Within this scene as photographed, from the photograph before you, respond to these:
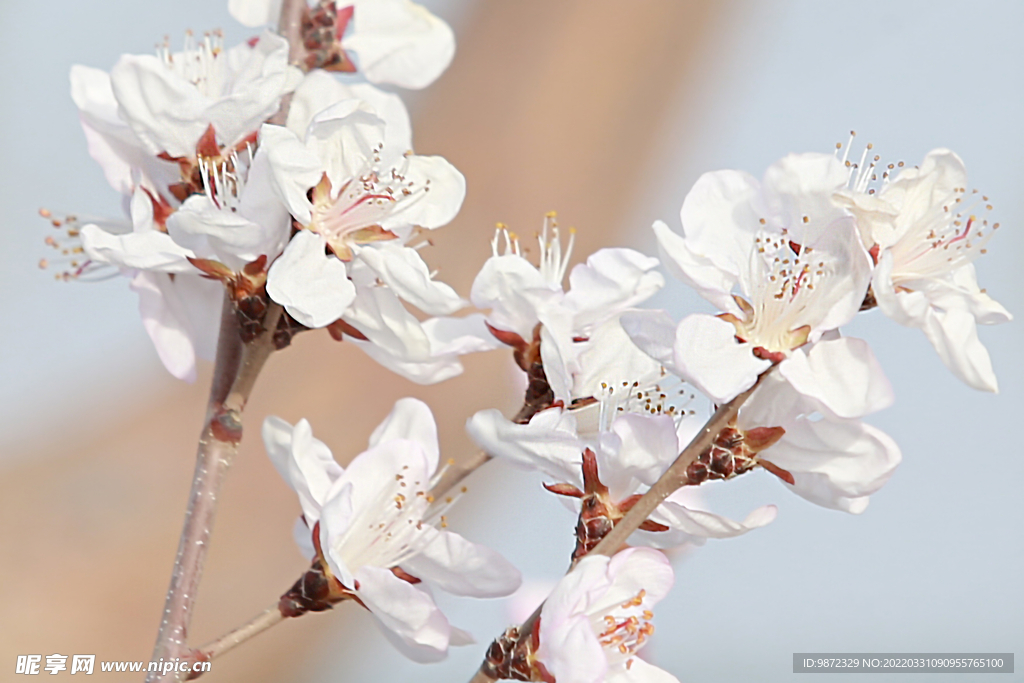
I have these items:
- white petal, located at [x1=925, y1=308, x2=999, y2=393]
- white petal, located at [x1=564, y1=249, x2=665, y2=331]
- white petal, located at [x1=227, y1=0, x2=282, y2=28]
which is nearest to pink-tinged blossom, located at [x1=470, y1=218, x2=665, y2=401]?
white petal, located at [x1=564, y1=249, x2=665, y2=331]

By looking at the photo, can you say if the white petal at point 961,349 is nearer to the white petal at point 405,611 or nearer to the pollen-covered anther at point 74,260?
the white petal at point 405,611

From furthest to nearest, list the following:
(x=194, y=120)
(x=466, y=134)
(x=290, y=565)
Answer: (x=466, y=134), (x=290, y=565), (x=194, y=120)

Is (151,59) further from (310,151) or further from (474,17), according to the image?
(474,17)

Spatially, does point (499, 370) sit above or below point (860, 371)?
below

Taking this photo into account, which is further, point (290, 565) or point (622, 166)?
point (622, 166)

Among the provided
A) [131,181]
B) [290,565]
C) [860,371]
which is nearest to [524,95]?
[290,565]

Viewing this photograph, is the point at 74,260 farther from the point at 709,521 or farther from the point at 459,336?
the point at 709,521

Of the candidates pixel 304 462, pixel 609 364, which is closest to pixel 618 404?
pixel 609 364
